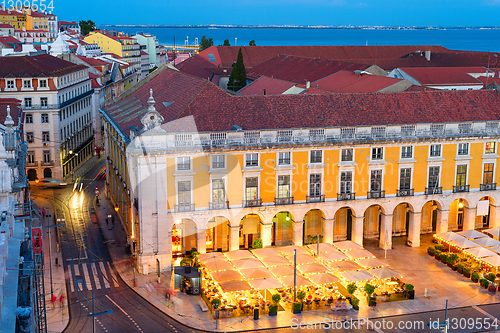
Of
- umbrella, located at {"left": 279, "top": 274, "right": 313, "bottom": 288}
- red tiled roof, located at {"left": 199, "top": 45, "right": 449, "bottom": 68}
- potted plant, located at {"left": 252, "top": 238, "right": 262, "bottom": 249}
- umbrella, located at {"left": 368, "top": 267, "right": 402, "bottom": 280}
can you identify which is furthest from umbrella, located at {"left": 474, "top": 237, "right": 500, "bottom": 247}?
red tiled roof, located at {"left": 199, "top": 45, "right": 449, "bottom": 68}

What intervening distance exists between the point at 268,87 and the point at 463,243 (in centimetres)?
4836

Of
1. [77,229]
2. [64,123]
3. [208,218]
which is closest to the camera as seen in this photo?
[208,218]

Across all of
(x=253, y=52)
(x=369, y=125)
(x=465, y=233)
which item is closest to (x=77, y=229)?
(x=369, y=125)

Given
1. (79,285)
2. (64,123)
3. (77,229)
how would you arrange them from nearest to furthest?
1. (79,285)
2. (77,229)
3. (64,123)

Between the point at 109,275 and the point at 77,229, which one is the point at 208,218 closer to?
the point at 109,275

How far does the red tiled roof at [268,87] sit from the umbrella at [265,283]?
159ft

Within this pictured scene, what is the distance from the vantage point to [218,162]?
6278 centimetres

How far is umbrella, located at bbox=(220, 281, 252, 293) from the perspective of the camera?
54000 millimetres

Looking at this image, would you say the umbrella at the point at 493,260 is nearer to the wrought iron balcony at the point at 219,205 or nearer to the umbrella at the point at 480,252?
the umbrella at the point at 480,252

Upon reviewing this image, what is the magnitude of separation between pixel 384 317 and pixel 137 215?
24.9m

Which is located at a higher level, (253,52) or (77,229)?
(253,52)

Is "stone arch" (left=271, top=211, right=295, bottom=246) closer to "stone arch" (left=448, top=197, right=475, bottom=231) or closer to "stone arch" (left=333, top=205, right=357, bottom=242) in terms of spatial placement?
"stone arch" (left=333, top=205, right=357, bottom=242)

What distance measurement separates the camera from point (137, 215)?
206 ft

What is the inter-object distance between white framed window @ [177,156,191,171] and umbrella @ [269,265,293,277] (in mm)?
12491
